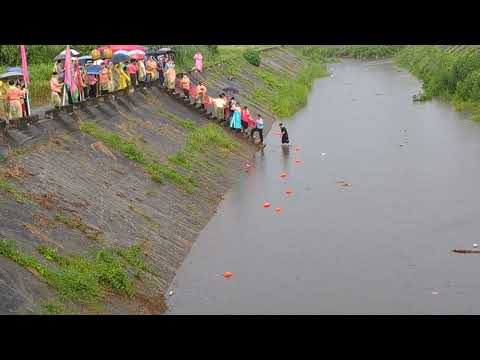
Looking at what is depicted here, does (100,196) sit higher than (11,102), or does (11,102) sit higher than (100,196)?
(11,102)

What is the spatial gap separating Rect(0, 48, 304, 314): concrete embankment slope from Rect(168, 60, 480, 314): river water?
713 mm

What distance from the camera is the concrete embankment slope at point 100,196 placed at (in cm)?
1321

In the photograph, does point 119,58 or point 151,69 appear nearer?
point 119,58

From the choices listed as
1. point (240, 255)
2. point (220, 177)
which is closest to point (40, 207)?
point (240, 255)

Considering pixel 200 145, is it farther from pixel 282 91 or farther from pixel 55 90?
pixel 282 91

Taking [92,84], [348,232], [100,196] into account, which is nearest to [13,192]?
[100,196]

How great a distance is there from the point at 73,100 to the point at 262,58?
33.4 m

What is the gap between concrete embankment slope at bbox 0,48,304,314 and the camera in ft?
43.4

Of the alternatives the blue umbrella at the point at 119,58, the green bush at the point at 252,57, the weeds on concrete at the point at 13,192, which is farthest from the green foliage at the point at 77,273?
the green bush at the point at 252,57

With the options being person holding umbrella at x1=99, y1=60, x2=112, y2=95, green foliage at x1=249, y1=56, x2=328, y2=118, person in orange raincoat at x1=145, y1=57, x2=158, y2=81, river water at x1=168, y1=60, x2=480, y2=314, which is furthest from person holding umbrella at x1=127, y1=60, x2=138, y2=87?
green foliage at x1=249, y1=56, x2=328, y2=118

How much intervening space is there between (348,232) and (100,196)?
22.8ft

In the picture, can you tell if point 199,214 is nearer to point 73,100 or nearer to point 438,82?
point 73,100

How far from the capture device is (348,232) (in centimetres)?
1894

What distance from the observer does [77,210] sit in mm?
15875
